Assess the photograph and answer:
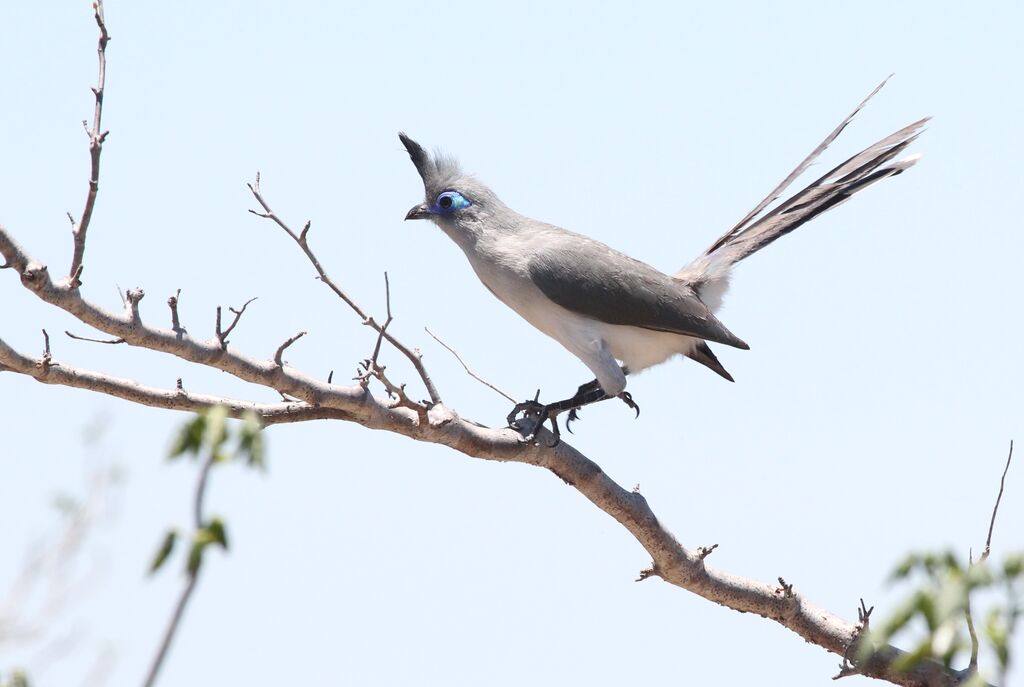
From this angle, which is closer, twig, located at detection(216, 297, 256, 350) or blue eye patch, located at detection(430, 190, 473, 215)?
twig, located at detection(216, 297, 256, 350)

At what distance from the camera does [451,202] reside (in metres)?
6.84

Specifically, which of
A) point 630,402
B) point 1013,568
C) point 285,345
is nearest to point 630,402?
point 630,402

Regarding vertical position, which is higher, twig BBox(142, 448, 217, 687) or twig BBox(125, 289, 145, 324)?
twig BBox(125, 289, 145, 324)

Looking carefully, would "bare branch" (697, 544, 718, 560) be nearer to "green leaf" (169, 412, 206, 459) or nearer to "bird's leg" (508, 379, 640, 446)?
"bird's leg" (508, 379, 640, 446)

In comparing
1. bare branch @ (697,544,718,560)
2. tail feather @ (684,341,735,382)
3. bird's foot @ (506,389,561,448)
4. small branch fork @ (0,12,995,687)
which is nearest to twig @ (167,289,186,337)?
small branch fork @ (0,12,995,687)

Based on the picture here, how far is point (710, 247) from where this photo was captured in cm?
764

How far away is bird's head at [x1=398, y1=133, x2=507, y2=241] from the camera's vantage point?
22.2 feet

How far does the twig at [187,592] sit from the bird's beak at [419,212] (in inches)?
221

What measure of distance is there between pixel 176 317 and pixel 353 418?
0.92 m

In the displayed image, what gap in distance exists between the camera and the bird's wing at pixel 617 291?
21.1ft

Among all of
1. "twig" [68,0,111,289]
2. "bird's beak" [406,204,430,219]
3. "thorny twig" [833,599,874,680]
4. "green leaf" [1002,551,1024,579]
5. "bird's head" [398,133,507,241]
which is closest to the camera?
"green leaf" [1002,551,1024,579]

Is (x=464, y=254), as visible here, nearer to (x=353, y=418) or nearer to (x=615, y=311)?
(x=615, y=311)

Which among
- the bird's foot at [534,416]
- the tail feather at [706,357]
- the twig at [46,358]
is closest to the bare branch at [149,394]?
the twig at [46,358]

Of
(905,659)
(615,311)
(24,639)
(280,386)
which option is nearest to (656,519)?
(615,311)
